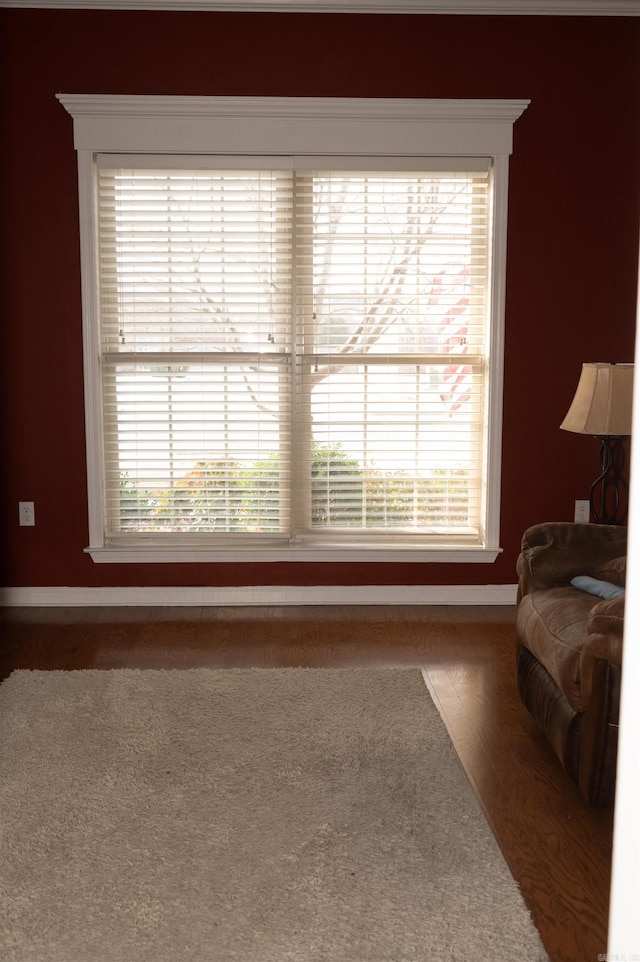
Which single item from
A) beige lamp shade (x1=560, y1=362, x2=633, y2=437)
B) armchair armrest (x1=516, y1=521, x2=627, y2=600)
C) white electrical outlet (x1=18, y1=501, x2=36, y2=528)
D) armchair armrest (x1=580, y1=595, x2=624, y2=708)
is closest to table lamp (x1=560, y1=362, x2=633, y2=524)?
beige lamp shade (x1=560, y1=362, x2=633, y2=437)

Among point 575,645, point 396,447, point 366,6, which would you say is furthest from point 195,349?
point 575,645

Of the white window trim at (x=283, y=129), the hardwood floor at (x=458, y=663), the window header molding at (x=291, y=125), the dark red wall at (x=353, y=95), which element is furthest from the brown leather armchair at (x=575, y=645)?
the window header molding at (x=291, y=125)

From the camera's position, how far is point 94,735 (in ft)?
10.0

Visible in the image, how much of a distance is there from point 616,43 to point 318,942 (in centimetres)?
424

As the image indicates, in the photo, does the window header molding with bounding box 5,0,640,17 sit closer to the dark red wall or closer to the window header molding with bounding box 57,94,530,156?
the dark red wall

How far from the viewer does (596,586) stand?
3.09 metres

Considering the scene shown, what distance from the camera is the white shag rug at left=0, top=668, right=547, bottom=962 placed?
1.98 m

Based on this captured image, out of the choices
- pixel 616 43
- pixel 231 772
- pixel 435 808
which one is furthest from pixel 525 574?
pixel 616 43

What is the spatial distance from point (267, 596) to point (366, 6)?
2.94m

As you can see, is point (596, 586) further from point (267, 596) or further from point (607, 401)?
point (267, 596)

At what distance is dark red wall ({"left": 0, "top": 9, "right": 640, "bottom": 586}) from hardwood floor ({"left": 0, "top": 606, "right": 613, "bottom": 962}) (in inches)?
11.8

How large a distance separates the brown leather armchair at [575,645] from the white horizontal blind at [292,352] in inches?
53.8

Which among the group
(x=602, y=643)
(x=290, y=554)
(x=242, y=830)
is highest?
(x=602, y=643)

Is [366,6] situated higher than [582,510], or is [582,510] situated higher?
[366,6]
